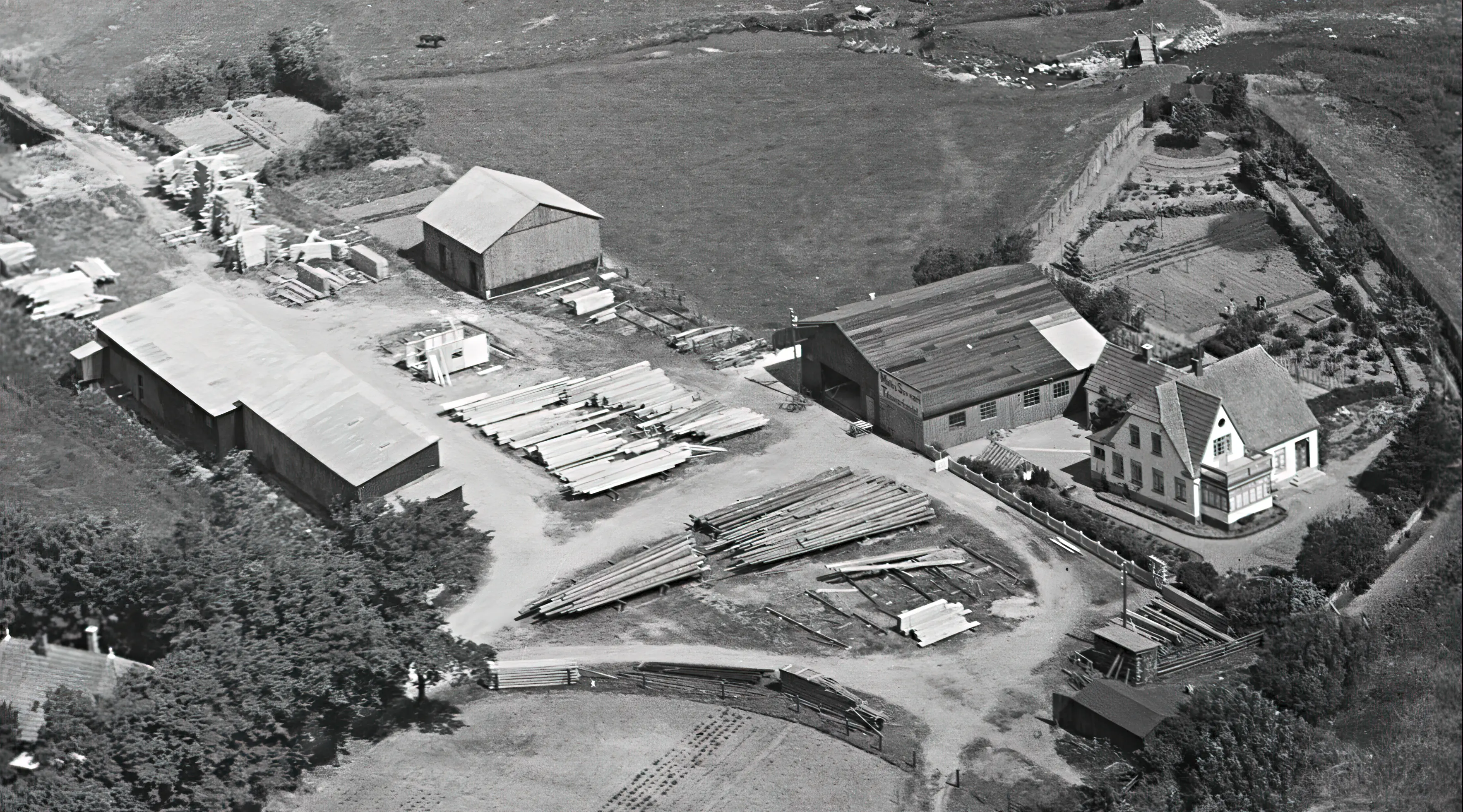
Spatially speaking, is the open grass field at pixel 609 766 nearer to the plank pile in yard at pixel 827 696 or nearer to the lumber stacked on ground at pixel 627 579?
the plank pile in yard at pixel 827 696

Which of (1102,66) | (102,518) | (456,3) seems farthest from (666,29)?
(102,518)

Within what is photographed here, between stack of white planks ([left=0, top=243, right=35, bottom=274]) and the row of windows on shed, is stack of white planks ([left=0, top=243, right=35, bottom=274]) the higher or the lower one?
the lower one

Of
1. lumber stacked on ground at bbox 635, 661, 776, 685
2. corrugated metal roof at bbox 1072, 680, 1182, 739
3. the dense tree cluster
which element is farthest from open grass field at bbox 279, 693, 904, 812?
corrugated metal roof at bbox 1072, 680, 1182, 739

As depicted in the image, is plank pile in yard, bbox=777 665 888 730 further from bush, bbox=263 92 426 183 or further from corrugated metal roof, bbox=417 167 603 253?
bush, bbox=263 92 426 183

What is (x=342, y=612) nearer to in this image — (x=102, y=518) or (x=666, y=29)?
(x=102, y=518)

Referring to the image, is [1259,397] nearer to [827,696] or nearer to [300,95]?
[827,696]

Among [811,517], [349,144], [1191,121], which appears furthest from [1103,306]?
[349,144]

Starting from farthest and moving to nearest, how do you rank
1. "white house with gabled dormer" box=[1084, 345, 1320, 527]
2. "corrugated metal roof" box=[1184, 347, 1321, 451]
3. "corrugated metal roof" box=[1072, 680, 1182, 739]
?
1. "corrugated metal roof" box=[1184, 347, 1321, 451]
2. "white house with gabled dormer" box=[1084, 345, 1320, 527]
3. "corrugated metal roof" box=[1072, 680, 1182, 739]
